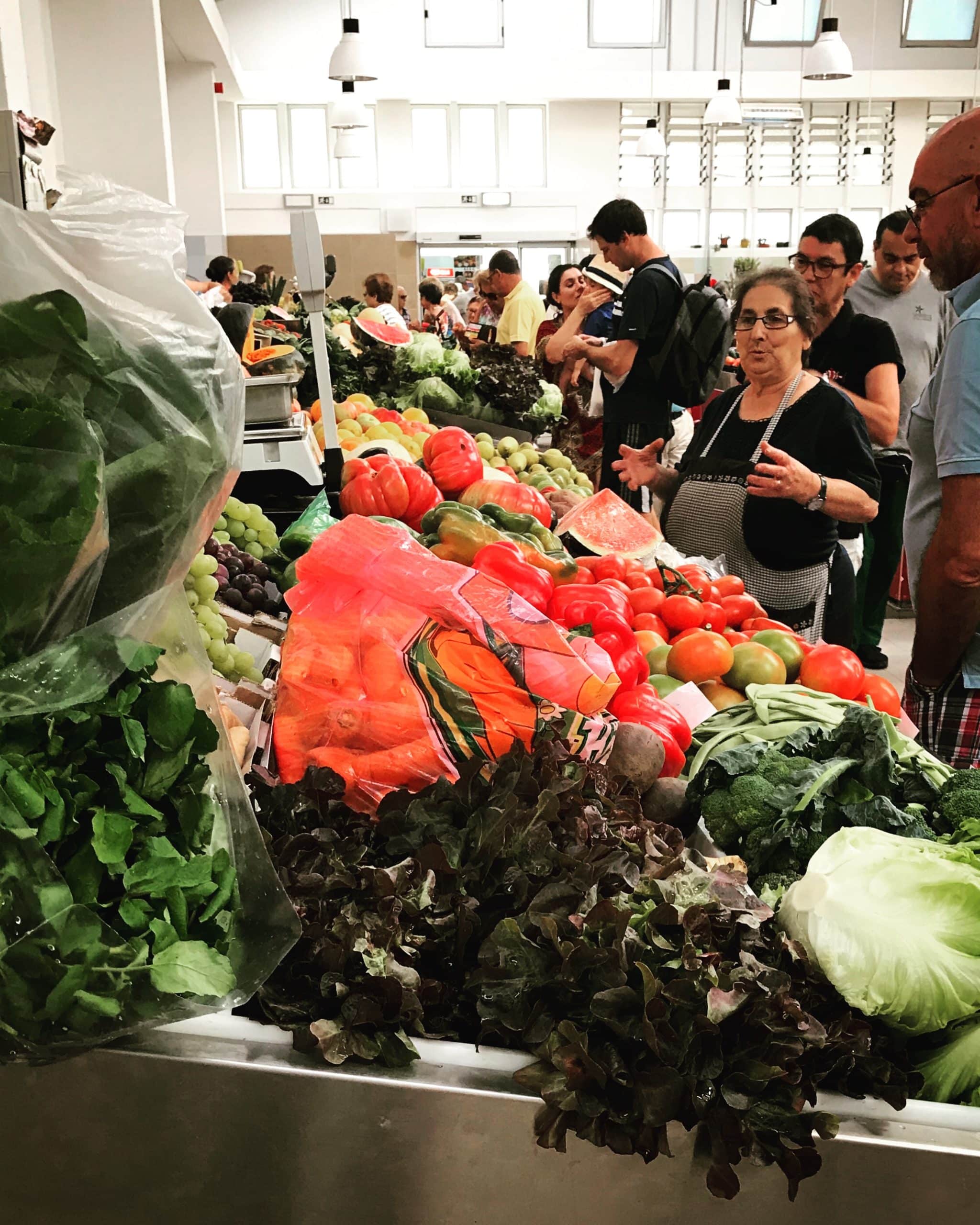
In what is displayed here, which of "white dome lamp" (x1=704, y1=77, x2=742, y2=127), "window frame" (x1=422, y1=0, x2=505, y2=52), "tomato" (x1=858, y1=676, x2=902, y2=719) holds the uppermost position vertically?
"window frame" (x1=422, y1=0, x2=505, y2=52)

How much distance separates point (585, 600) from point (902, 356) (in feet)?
12.3

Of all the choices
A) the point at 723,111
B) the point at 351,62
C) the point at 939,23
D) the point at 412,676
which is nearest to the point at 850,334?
the point at 412,676

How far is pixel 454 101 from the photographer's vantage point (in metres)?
19.6

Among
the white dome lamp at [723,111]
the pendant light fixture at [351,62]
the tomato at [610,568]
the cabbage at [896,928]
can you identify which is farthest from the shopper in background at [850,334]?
the white dome lamp at [723,111]

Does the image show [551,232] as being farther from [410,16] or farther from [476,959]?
[476,959]

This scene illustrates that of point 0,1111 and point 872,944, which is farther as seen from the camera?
point 872,944

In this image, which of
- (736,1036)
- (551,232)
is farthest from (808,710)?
(551,232)

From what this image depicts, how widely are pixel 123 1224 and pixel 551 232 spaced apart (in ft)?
67.5

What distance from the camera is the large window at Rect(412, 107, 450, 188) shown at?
2005cm

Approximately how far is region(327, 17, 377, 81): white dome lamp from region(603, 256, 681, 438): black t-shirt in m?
7.66

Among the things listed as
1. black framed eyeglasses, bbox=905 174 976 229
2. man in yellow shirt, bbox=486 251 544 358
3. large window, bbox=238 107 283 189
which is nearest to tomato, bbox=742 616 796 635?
black framed eyeglasses, bbox=905 174 976 229

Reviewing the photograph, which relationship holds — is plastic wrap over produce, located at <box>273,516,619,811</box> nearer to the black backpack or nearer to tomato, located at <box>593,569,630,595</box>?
tomato, located at <box>593,569,630,595</box>

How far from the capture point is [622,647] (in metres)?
2.06

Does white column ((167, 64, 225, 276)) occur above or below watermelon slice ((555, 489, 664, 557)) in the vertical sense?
above
